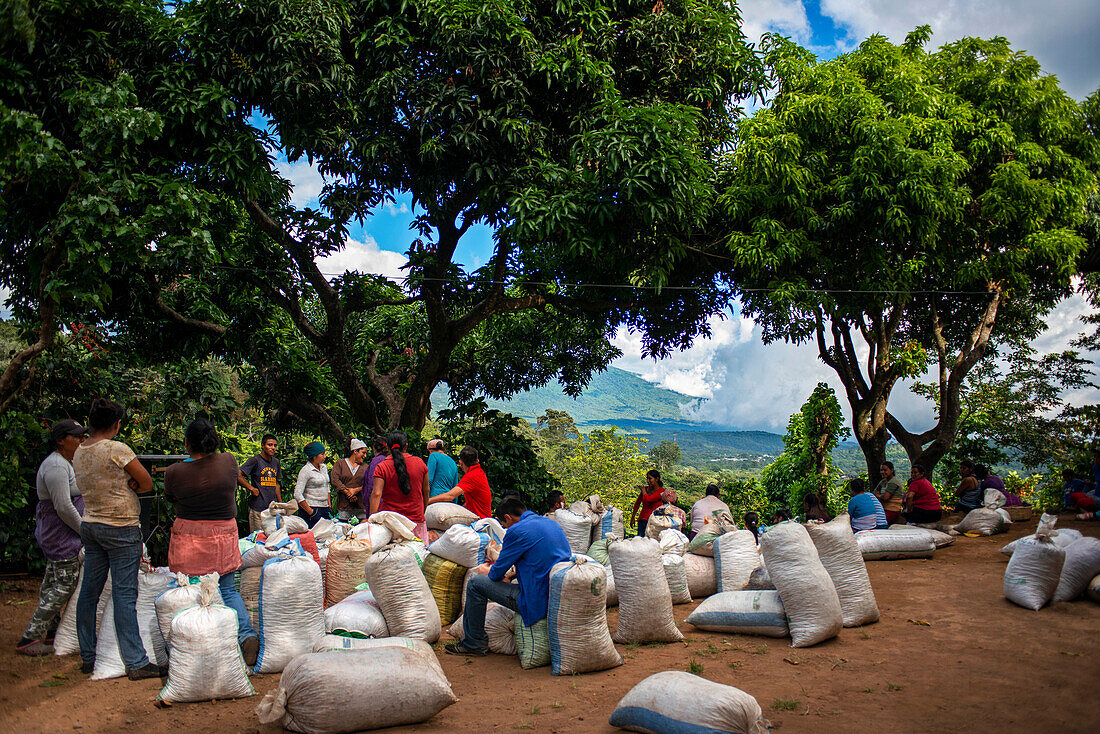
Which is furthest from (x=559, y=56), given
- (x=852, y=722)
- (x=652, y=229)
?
(x=852, y=722)

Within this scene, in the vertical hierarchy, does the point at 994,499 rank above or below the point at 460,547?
above

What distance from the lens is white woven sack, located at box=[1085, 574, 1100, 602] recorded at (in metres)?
4.75

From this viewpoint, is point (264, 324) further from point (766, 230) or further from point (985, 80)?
point (985, 80)

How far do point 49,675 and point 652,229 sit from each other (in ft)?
22.7

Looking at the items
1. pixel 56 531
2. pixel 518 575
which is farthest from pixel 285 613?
pixel 56 531

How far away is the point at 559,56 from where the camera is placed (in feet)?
28.1

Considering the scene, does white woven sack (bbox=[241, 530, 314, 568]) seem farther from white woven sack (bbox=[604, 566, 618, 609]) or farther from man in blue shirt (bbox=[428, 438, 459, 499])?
white woven sack (bbox=[604, 566, 618, 609])

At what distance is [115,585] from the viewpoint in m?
3.88

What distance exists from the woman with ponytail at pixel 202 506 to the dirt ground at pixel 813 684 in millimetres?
670

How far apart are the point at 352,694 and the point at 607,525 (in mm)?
3806

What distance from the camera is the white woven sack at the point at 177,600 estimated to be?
3857 mm

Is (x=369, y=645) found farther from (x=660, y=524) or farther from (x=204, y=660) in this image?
(x=660, y=524)

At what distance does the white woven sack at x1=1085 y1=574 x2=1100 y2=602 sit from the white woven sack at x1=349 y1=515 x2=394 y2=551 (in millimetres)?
4881

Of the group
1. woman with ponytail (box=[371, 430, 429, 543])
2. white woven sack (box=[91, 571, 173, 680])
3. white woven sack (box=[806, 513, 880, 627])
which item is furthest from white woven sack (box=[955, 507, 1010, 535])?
white woven sack (box=[91, 571, 173, 680])
